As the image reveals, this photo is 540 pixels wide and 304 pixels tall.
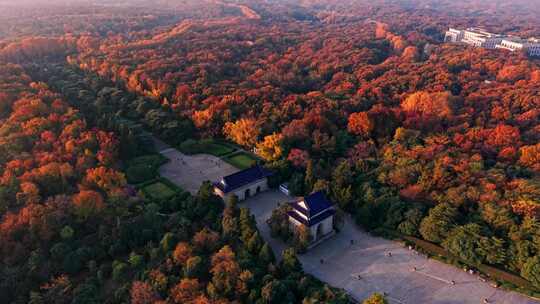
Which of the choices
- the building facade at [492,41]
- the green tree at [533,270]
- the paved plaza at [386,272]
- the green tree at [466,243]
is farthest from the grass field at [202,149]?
the building facade at [492,41]

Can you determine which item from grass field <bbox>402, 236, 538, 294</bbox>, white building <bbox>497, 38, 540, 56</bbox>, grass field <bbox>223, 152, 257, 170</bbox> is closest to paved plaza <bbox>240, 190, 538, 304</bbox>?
grass field <bbox>402, 236, 538, 294</bbox>

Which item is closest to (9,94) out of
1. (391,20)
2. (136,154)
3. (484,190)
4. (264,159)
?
(136,154)

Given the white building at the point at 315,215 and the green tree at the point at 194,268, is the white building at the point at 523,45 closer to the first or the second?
the white building at the point at 315,215

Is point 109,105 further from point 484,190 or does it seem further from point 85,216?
point 484,190

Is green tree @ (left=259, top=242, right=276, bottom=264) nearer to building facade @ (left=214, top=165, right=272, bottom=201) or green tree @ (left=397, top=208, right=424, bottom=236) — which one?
building facade @ (left=214, top=165, right=272, bottom=201)

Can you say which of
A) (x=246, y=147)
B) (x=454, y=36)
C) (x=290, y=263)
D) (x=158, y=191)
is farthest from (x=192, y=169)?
(x=454, y=36)

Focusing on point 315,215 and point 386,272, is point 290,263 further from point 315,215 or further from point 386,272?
point 386,272
